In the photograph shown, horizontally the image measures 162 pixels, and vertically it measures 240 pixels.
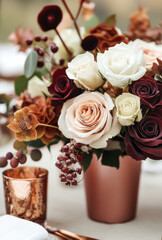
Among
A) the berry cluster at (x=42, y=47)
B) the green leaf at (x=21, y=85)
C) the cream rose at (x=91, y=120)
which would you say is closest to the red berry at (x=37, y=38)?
the berry cluster at (x=42, y=47)

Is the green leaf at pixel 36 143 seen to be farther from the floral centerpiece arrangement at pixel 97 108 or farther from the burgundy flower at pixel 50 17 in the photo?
the burgundy flower at pixel 50 17

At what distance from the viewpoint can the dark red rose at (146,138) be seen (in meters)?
0.61

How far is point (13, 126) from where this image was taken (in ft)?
2.18

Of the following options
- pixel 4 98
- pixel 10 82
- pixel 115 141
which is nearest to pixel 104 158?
pixel 115 141

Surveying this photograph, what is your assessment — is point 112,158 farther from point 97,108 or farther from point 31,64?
point 31,64

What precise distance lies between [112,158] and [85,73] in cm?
19

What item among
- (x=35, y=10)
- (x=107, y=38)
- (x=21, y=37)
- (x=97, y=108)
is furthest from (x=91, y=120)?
(x=35, y=10)

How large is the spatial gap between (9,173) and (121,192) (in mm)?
249

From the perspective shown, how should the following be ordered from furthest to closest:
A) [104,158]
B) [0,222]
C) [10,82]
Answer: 1. [10,82]
2. [104,158]
3. [0,222]

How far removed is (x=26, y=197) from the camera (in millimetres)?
714

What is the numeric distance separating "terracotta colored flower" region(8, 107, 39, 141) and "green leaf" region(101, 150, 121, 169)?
0.51 ft

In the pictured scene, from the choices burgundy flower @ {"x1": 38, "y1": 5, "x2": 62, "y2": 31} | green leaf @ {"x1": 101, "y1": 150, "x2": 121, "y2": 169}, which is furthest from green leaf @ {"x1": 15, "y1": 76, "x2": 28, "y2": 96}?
green leaf @ {"x1": 101, "y1": 150, "x2": 121, "y2": 169}

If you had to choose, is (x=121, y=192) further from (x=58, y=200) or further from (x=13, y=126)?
(x=13, y=126)

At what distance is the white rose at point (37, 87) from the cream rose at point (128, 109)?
0.68 ft
